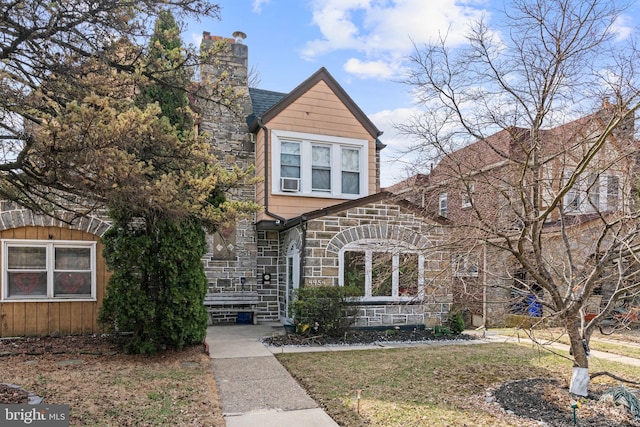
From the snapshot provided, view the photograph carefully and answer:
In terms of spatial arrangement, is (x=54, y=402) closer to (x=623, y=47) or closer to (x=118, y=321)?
(x=118, y=321)

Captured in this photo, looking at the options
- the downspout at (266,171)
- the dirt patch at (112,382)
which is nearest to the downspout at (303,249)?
the downspout at (266,171)

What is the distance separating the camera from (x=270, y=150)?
1190 centimetres

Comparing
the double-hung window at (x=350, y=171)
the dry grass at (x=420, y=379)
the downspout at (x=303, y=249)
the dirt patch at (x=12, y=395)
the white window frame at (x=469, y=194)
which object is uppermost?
the double-hung window at (x=350, y=171)

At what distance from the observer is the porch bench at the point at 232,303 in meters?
11.7

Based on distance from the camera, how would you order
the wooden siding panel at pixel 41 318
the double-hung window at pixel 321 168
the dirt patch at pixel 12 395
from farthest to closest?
the double-hung window at pixel 321 168 → the wooden siding panel at pixel 41 318 → the dirt patch at pixel 12 395

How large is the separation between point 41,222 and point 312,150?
7064 mm

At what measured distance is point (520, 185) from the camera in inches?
198

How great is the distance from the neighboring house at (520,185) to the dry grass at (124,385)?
149 inches

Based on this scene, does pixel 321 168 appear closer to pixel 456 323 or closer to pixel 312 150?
pixel 312 150

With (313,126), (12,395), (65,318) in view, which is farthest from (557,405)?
(65,318)

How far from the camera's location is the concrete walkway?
473 cm

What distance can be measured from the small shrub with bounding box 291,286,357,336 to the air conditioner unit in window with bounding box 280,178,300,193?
11.1 feet

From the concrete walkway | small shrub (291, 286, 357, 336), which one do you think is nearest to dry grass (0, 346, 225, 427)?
the concrete walkway

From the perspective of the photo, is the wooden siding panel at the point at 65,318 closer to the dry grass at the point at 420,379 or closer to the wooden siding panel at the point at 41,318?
the wooden siding panel at the point at 41,318
